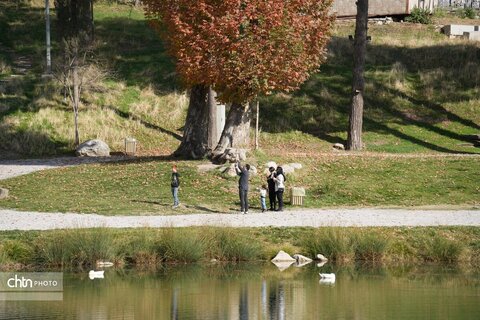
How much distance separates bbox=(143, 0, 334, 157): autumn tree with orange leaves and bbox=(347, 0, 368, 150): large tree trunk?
686 centimetres

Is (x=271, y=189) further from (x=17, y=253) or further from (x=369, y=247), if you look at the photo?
(x=17, y=253)

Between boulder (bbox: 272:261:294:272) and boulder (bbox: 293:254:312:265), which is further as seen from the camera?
boulder (bbox: 293:254:312:265)

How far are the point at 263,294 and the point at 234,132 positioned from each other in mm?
17710

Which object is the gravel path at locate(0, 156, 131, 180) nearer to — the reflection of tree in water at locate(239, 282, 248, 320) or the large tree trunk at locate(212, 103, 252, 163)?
the large tree trunk at locate(212, 103, 252, 163)

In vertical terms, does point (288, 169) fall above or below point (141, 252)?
above

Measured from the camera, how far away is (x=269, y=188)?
36.3 metres

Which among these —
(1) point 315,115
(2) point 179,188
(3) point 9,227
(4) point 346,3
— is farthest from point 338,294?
(4) point 346,3

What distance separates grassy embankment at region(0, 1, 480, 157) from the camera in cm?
5125

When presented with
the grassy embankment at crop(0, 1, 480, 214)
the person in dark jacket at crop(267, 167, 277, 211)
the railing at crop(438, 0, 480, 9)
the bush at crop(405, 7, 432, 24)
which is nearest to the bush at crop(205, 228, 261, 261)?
the grassy embankment at crop(0, 1, 480, 214)

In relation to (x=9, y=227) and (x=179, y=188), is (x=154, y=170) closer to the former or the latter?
(x=179, y=188)

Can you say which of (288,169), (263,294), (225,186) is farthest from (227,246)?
(288,169)

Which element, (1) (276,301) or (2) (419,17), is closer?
(1) (276,301)

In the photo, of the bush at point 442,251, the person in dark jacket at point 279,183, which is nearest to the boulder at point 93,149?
the person in dark jacket at point 279,183

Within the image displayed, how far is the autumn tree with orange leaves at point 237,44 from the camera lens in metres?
40.5
